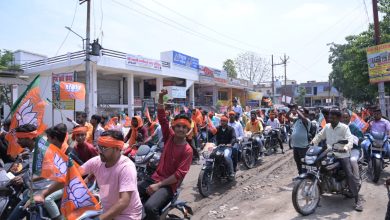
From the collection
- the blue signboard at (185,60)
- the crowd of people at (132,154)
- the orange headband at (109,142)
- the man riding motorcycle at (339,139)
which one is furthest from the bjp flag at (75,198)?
the blue signboard at (185,60)

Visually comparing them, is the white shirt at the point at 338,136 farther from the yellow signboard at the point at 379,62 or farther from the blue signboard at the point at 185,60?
the blue signboard at the point at 185,60

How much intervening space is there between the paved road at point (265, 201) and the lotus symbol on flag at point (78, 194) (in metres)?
3.02

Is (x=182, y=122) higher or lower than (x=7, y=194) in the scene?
higher

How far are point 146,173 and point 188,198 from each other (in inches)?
41.8

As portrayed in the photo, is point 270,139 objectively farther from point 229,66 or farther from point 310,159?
point 229,66

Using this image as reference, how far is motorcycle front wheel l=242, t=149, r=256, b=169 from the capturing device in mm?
9592

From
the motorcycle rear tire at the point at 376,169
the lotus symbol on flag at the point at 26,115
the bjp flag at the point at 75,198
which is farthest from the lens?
the motorcycle rear tire at the point at 376,169

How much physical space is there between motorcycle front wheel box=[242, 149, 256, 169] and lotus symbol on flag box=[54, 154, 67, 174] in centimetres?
699

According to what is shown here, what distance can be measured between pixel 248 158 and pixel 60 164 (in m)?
7.35

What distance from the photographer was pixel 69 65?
23.9 m

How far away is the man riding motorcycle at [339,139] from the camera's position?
584cm

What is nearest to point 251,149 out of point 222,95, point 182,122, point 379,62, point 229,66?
point 182,122

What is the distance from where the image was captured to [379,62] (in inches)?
624

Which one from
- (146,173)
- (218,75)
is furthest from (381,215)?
(218,75)
